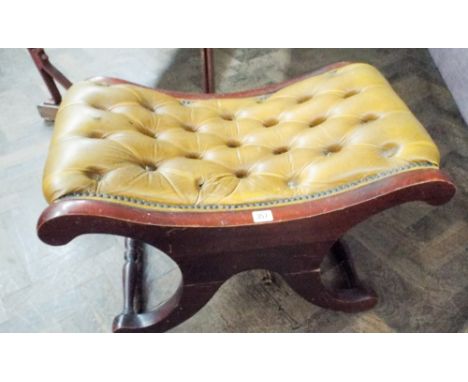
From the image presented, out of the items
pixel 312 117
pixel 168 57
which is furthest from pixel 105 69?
pixel 312 117

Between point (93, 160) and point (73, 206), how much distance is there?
0.40 ft

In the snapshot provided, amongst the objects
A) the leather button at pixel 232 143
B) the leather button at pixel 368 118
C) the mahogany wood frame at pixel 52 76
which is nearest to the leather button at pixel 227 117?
the leather button at pixel 232 143

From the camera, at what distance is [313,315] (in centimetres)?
115

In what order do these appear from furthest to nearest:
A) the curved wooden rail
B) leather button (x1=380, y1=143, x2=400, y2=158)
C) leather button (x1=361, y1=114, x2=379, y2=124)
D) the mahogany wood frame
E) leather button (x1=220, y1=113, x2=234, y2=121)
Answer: the mahogany wood frame, leather button (x1=220, y1=113, x2=234, y2=121), leather button (x1=361, y1=114, x2=379, y2=124), leather button (x1=380, y1=143, x2=400, y2=158), the curved wooden rail

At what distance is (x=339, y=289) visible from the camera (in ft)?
3.78

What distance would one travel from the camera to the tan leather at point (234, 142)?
83 centimetres

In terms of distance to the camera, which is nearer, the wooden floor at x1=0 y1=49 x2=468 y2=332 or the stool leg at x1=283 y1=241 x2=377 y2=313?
the stool leg at x1=283 y1=241 x2=377 y2=313

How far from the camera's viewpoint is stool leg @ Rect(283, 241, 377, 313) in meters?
0.97

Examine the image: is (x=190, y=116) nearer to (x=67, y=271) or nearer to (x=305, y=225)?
(x=305, y=225)

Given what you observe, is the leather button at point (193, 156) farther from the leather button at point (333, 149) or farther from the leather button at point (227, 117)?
the leather button at point (333, 149)

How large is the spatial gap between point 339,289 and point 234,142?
1.62 ft

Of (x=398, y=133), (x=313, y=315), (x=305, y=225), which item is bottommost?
(x=313, y=315)

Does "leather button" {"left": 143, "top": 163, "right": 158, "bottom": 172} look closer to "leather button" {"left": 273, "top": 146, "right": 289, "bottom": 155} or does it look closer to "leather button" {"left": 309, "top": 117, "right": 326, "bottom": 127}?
"leather button" {"left": 273, "top": 146, "right": 289, "bottom": 155}

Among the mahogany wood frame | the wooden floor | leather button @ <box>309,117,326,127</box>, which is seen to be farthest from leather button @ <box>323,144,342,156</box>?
the mahogany wood frame
